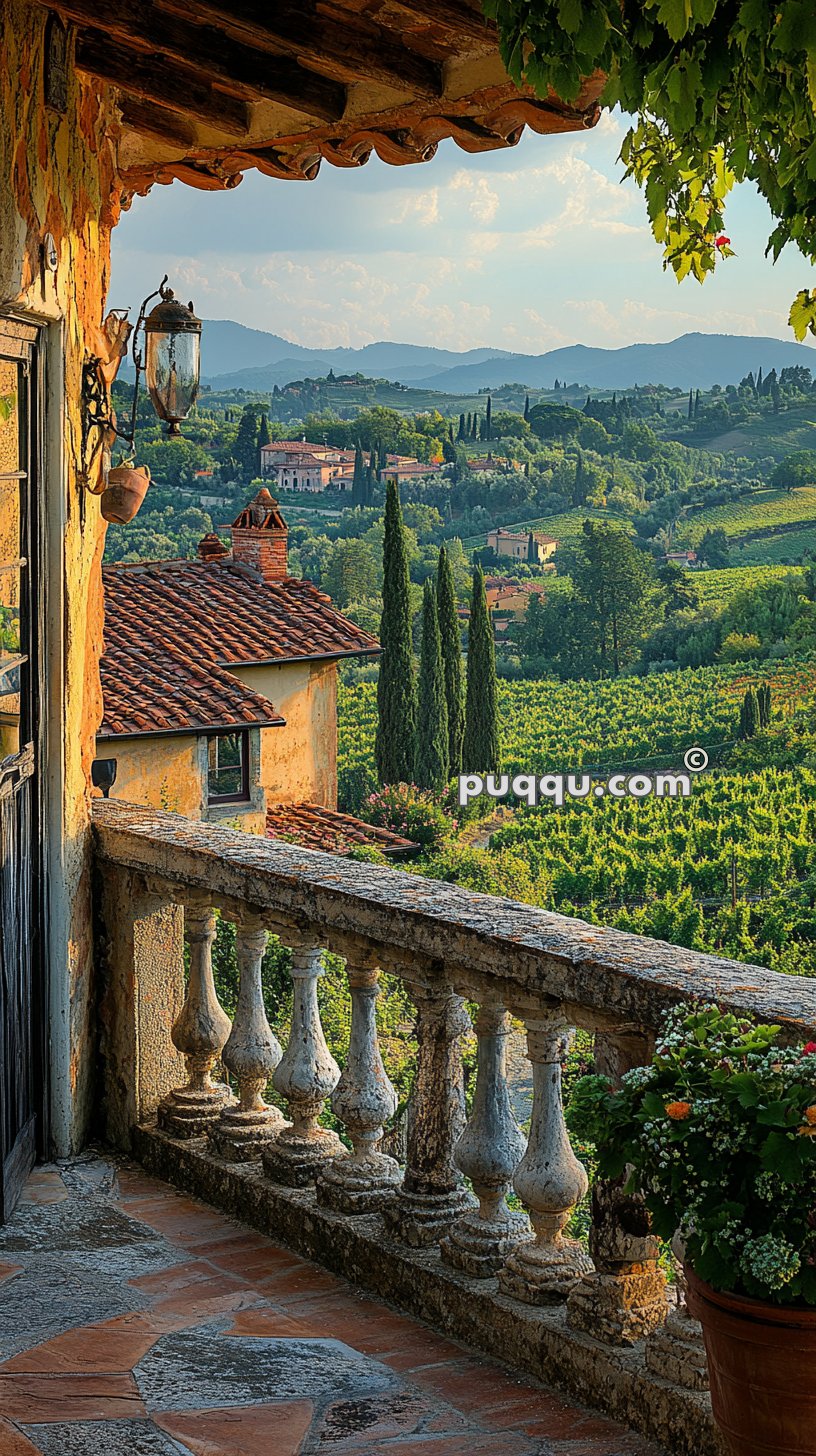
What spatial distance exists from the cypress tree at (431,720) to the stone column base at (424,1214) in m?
31.8

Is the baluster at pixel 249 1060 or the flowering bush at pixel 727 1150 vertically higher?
the flowering bush at pixel 727 1150

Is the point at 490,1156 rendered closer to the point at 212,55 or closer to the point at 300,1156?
the point at 300,1156

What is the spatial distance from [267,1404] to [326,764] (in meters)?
21.6

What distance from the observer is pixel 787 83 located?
1.71 metres

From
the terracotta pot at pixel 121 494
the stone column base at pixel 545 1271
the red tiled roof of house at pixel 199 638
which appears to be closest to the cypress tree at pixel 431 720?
the red tiled roof of house at pixel 199 638

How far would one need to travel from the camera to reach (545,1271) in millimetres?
2574

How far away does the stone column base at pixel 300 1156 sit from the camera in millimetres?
3266

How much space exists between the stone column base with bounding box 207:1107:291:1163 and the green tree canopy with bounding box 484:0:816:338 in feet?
7.72

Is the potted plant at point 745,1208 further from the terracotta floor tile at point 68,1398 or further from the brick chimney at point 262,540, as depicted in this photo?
the brick chimney at point 262,540

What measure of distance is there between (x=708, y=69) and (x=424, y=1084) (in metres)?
1.94

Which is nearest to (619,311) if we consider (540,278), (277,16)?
(540,278)

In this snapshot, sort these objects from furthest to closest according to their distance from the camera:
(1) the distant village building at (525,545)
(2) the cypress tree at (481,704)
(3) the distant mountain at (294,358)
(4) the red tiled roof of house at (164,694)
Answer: (3) the distant mountain at (294,358) < (1) the distant village building at (525,545) < (2) the cypress tree at (481,704) < (4) the red tiled roof of house at (164,694)

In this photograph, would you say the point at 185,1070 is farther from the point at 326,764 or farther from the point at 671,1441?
the point at 326,764

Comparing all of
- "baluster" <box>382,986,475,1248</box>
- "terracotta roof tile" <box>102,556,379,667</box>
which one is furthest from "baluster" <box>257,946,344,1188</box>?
"terracotta roof tile" <box>102,556,379,667</box>
